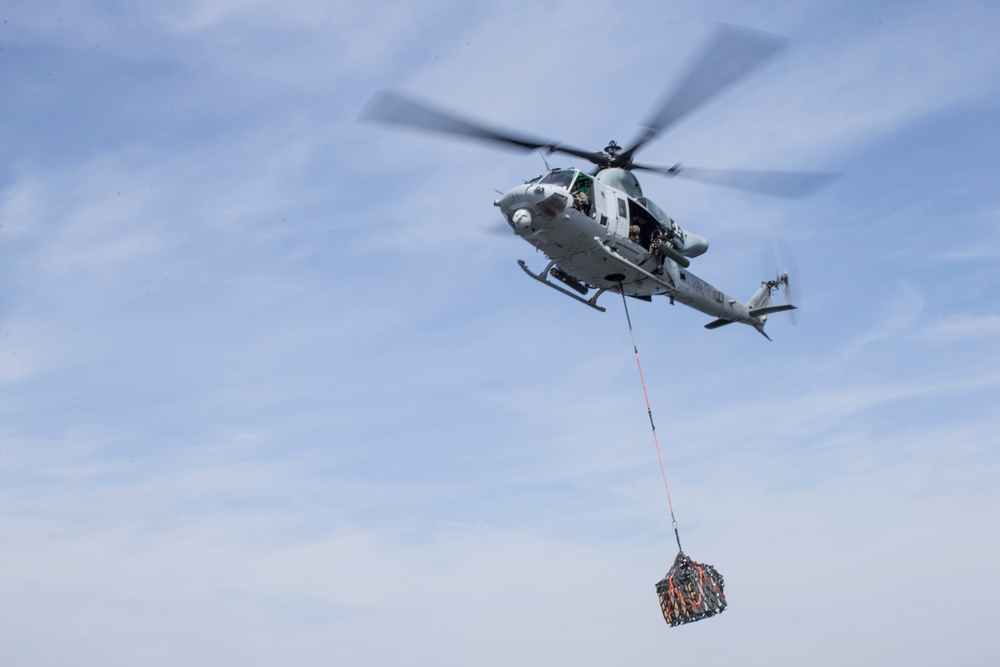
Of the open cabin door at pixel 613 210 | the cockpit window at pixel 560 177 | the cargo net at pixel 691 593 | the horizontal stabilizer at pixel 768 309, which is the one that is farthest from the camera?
the horizontal stabilizer at pixel 768 309

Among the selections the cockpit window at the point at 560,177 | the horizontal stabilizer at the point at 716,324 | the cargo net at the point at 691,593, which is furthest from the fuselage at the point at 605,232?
the cargo net at the point at 691,593

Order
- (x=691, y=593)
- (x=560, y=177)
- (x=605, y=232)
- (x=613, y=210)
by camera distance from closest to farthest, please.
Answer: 1. (x=691, y=593)
2. (x=560, y=177)
3. (x=605, y=232)
4. (x=613, y=210)

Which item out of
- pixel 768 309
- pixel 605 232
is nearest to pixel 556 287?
pixel 605 232

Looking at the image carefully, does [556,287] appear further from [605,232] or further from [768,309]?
[768,309]

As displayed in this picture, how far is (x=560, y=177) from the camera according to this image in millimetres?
29234

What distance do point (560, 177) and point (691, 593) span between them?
1217 centimetres

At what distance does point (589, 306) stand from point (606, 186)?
3.99 m

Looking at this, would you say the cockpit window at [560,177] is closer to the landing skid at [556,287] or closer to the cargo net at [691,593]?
the landing skid at [556,287]

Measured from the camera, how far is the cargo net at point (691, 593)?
1014 inches

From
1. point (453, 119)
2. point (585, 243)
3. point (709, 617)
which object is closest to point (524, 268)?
point (585, 243)

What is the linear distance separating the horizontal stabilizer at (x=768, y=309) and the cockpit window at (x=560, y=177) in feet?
35.3

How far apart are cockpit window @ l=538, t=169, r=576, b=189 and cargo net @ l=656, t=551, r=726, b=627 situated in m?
11.0

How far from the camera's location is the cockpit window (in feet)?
95.1

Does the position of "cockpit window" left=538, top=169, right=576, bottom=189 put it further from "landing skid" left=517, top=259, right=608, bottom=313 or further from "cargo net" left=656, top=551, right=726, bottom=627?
"cargo net" left=656, top=551, right=726, bottom=627
